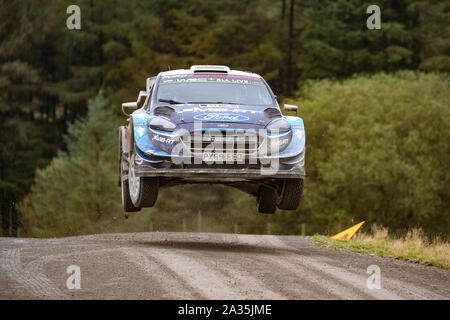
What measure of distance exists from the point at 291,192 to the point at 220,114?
1822 millimetres

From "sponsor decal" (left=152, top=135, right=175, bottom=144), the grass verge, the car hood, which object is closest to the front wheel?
"sponsor decal" (left=152, top=135, right=175, bottom=144)

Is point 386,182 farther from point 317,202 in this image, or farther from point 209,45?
point 209,45

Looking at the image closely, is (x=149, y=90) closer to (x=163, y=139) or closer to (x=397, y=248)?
(x=163, y=139)

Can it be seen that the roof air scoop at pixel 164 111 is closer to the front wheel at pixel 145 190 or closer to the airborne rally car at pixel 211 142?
the airborne rally car at pixel 211 142

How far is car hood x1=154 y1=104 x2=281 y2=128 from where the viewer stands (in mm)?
12688

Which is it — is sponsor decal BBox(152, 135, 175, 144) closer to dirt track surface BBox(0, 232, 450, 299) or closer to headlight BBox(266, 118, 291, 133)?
headlight BBox(266, 118, 291, 133)

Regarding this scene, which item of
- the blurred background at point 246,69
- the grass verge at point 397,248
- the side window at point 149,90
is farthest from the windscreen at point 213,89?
the blurred background at point 246,69

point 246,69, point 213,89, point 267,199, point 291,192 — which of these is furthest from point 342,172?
point 291,192

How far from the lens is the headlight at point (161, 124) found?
41.7 feet

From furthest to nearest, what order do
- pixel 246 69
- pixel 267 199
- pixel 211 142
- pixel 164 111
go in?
pixel 246 69
pixel 267 199
pixel 164 111
pixel 211 142

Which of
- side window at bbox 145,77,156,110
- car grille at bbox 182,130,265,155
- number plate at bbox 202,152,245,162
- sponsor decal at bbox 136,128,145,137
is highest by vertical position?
side window at bbox 145,77,156,110

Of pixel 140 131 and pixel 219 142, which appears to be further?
pixel 140 131

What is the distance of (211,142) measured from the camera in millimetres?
12555
